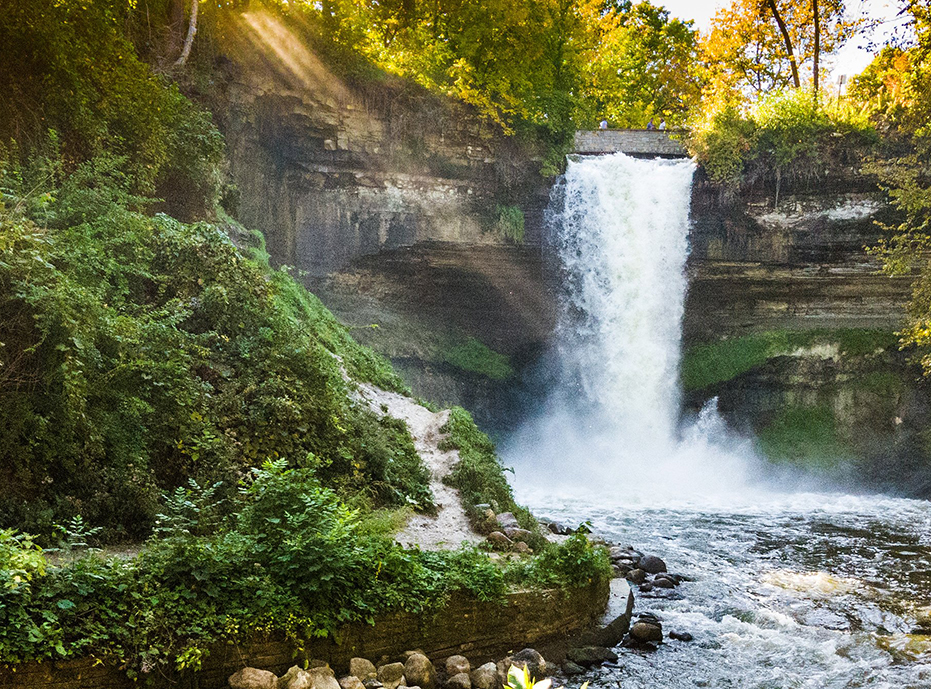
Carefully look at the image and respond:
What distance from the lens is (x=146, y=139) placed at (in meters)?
11.8

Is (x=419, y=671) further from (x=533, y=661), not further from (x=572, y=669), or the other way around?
(x=572, y=669)

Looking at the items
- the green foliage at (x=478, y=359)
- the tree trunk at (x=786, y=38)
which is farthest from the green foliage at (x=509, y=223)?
the tree trunk at (x=786, y=38)

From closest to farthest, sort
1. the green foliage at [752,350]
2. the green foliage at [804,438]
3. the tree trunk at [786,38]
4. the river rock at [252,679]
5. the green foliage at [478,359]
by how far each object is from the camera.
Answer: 1. the river rock at [252,679]
2. the green foliage at [804,438]
3. the green foliage at [752,350]
4. the green foliage at [478,359]
5. the tree trunk at [786,38]

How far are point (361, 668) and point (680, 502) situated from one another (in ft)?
40.6

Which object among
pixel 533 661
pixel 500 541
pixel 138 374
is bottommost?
pixel 533 661

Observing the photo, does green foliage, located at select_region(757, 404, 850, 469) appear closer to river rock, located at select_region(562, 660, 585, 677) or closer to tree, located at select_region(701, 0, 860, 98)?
tree, located at select_region(701, 0, 860, 98)

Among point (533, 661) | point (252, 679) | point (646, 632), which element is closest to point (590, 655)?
point (533, 661)

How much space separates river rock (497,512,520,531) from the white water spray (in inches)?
465

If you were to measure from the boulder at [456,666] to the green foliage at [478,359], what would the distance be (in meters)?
16.5

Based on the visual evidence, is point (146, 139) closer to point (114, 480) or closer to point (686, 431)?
point (114, 480)

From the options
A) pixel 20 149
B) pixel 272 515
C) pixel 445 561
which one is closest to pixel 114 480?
pixel 272 515

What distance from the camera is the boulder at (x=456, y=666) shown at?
6327 mm

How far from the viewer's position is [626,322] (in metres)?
22.5

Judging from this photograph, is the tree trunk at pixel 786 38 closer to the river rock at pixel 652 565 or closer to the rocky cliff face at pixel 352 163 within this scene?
the rocky cliff face at pixel 352 163
